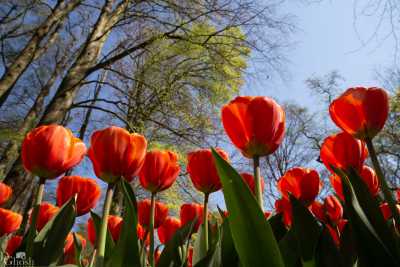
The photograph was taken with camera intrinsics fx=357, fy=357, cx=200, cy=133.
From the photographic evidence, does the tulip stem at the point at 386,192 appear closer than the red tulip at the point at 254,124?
Yes

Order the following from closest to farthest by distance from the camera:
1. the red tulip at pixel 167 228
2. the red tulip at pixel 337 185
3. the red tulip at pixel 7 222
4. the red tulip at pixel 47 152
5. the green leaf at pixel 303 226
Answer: the green leaf at pixel 303 226, the red tulip at pixel 47 152, the red tulip at pixel 337 185, the red tulip at pixel 7 222, the red tulip at pixel 167 228

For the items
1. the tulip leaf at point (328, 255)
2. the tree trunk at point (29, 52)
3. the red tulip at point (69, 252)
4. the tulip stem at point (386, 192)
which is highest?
the tree trunk at point (29, 52)

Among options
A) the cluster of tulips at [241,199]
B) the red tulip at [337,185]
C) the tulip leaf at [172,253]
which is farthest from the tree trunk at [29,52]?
the red tulip at [337,185]

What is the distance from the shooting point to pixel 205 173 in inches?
37.3

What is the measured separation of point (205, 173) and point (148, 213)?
31 cm

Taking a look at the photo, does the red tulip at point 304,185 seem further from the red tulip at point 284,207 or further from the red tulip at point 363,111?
the red tulip at point 363,111

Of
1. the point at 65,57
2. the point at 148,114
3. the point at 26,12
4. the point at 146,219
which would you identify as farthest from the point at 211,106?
the point at 146,219

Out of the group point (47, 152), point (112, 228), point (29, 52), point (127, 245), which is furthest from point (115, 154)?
Result: point (29, 52)

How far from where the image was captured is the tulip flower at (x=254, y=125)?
2.20 ft

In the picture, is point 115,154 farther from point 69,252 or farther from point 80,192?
point 69,252

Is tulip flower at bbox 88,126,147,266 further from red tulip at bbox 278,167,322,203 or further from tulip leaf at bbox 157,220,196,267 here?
red tulip at bbox 278,167,322,203

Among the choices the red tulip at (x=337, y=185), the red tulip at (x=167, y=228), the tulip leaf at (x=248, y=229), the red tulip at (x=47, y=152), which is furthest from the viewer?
the red tulip at (x=167, y=228)

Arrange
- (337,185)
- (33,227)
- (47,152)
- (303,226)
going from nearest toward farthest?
(303,226), (33,227), (47,152), (337,185)

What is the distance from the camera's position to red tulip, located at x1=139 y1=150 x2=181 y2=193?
3.17ft
